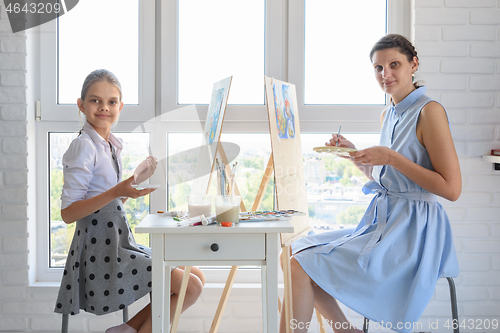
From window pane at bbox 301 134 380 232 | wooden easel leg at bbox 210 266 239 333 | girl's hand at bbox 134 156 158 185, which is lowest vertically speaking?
wooden easel leg at bbox 210 266 239 333

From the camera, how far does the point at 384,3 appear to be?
6.80 feet

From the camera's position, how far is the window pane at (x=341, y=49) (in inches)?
81.4

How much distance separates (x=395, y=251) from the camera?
1.38 metres

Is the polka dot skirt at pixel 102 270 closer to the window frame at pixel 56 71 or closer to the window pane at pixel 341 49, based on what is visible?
the window frame at pixel 56 71

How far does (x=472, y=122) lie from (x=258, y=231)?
4.33ft

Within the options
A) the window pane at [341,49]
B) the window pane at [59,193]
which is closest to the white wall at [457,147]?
the window pane at [59,193]

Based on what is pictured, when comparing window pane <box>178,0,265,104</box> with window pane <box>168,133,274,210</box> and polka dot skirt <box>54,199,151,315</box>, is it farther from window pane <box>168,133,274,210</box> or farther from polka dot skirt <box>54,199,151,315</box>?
polka dot skirt <box>54,199,151,315</box>

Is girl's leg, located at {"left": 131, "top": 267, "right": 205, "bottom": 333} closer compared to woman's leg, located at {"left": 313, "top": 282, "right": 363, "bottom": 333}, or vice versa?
girl's leg, located at {"left": 131, "top": 267, "right": 205, "bottom": 333}

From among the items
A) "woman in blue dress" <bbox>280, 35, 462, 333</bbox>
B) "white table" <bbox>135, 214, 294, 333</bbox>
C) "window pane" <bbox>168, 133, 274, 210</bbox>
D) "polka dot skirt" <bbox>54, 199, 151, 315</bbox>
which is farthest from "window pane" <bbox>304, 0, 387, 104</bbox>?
"polka dot skirt" <bbox>54, 199, 151, 315</bbox>

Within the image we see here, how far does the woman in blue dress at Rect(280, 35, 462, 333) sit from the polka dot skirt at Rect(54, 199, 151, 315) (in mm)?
571

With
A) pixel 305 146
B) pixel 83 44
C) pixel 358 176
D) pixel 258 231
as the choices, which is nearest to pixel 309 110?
pixel 305 146

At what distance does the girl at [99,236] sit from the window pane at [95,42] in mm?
574

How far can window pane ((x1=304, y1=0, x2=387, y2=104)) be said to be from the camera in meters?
2.07

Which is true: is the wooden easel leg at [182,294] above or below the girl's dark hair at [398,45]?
below
